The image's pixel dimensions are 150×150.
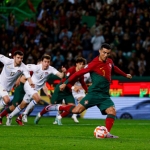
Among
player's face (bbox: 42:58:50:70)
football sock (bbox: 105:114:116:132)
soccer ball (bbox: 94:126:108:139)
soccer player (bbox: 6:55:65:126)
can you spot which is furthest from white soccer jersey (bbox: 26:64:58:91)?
soccer ball (bbox: 94:126:108:139)

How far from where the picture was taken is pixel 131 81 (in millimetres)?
26031

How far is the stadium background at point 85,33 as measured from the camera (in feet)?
89.9

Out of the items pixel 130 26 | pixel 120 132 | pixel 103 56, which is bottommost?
pixel 120 132

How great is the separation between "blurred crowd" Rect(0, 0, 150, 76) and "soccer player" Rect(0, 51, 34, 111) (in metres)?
8.90

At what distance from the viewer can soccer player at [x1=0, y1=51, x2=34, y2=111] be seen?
19031 mm

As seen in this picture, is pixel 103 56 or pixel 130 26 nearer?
pixel 103 56

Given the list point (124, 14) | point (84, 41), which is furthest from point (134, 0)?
point (84, 41)

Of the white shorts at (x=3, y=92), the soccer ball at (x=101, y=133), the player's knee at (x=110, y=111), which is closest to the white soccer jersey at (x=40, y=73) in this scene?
the white shorts at (x=3, y=92)

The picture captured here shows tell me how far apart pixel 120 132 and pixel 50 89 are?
10069mm

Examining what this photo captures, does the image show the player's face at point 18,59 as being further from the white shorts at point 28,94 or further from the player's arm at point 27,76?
the white shorts at point 28,94

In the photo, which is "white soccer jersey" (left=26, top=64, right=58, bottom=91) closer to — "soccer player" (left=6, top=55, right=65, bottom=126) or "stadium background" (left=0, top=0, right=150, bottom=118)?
"soccer player" (left=6, top=55, right=65, bottom=126)

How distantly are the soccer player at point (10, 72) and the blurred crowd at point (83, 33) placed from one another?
8.90 meters

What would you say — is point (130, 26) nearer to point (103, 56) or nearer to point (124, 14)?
point (124, 14)

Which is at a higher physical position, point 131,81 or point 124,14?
point 124,14
